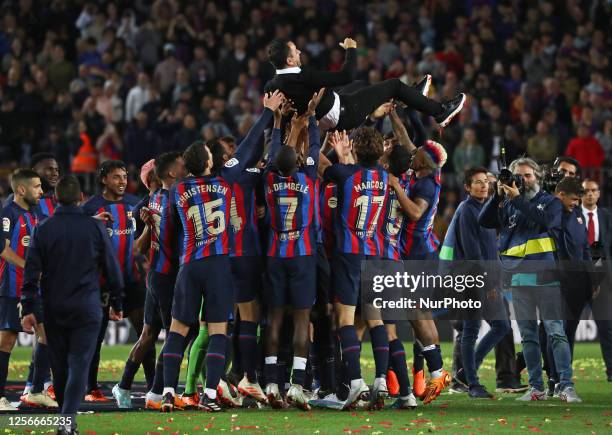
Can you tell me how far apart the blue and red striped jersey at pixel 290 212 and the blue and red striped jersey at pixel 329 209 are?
27 cm

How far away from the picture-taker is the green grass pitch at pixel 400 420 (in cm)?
867

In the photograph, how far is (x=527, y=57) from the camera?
22.4 m

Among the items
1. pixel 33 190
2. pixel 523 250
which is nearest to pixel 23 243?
pixel 33 190

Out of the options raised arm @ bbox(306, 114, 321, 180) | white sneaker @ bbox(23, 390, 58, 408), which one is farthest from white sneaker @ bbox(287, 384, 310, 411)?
white sneaker @ bbox(23, 390, 58, 408)

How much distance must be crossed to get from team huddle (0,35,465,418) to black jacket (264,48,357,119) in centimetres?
1

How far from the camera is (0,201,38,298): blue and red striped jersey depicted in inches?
426

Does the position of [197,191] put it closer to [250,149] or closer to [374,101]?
[250,149]

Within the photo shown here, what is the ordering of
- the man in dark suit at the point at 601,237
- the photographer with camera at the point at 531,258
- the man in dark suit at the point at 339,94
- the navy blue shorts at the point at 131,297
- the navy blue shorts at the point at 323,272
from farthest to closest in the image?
the man in dark suit at the point at 601,237 → the navy blue shorts at the point at 131,297 → the photographer with camera at the point at 531,258 → the man in dark suit at the point at 339,94 → the navy blue shorts at the point at 323,272

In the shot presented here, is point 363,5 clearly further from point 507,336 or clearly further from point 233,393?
point 233,393

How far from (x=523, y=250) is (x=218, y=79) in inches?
494

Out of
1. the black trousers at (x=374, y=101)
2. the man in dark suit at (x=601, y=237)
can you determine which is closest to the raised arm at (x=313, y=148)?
the black trousers at (x=374, y=101)

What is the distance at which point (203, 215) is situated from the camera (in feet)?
32.1

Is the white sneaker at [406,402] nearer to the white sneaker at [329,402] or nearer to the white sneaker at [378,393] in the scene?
the white sneaker at [378,393]

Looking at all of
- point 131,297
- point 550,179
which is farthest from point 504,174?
point 131,297
